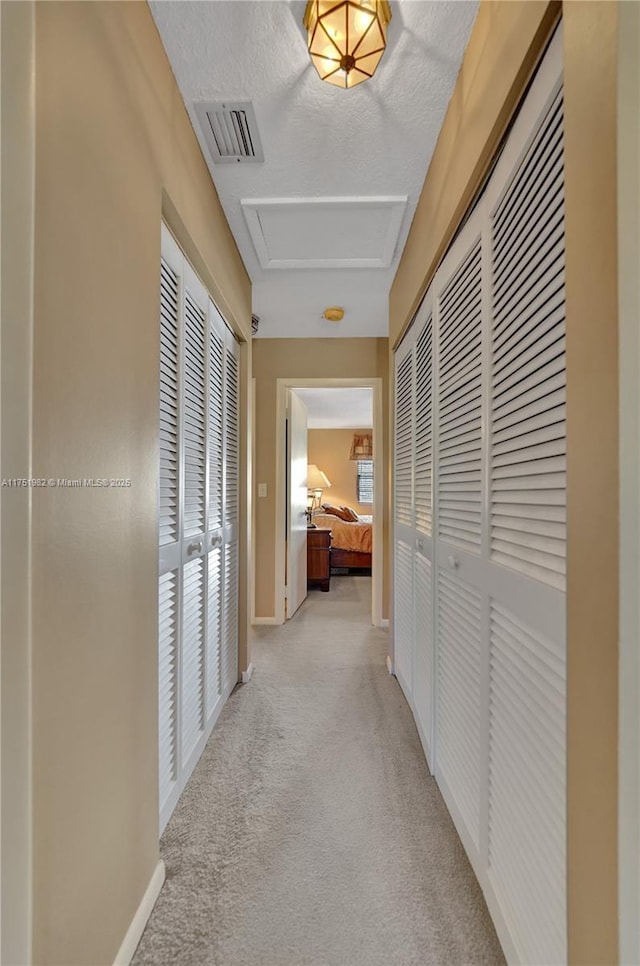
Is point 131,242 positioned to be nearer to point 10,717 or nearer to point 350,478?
point 10,717

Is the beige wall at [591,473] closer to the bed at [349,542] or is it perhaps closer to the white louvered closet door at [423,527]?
the white louvered closet door at [423,527]

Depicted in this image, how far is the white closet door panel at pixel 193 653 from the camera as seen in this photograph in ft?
5.87

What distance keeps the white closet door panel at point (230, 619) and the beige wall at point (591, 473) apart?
190cm

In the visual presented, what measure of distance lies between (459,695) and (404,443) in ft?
4.71

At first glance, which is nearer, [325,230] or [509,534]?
[509,534]

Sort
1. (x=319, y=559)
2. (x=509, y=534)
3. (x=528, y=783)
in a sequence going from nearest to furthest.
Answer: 1. (x=528, y=783)
2. (x=509, y=534)
3. (x=319, y=559)

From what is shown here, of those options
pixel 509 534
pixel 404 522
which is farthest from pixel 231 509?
pixel 509 534

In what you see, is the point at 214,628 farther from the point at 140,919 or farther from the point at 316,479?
the point at 316,479

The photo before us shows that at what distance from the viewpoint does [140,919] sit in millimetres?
1193

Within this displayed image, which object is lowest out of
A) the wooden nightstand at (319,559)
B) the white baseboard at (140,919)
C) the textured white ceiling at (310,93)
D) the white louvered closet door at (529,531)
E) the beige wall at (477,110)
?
the white baseboard at (140,919)

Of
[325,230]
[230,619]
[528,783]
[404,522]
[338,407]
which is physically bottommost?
[230,619]

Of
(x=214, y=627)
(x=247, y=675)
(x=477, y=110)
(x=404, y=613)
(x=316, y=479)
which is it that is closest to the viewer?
(x=477, y=110)

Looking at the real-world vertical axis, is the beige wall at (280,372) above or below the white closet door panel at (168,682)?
above

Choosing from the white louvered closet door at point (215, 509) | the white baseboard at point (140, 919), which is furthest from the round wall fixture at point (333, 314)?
the white baseboard at point (140, 919)
